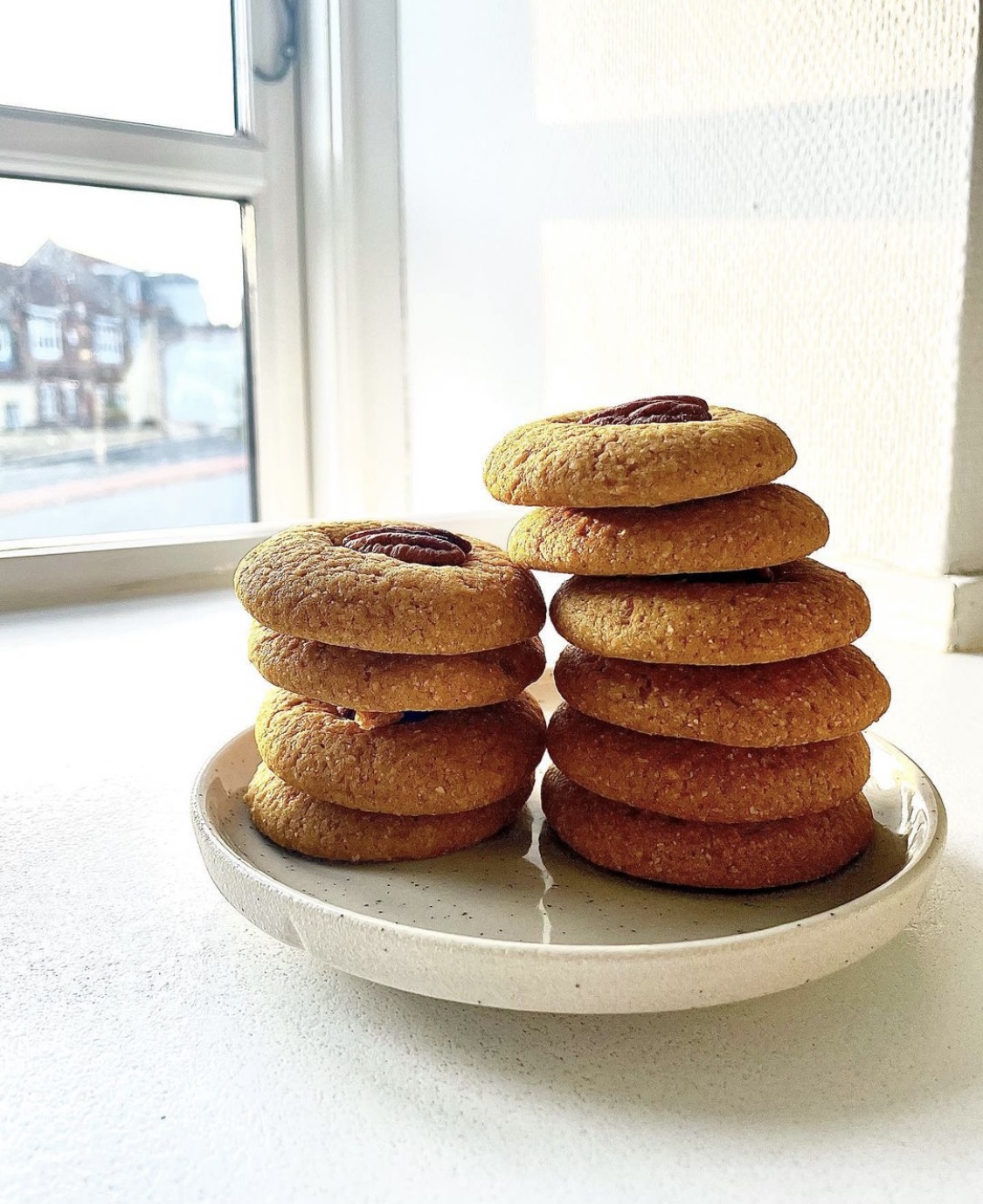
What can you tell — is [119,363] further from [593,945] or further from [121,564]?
[593,945]

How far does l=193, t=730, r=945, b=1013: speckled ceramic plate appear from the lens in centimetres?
44

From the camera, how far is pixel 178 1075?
18.3 inches

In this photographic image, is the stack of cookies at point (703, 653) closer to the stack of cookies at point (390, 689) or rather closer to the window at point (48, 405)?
the stack of cookies at point (390, 689)

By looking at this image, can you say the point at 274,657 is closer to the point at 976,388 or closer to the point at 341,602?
the point at 341,602

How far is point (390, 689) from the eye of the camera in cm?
58

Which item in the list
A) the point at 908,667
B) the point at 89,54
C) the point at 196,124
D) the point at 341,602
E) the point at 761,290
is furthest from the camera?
the point at 196,124

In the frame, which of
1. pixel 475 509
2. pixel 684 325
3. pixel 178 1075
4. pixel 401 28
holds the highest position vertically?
pixel 401 28

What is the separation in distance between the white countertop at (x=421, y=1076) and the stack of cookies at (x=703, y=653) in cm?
9

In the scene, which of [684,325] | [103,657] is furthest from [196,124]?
[103,657]

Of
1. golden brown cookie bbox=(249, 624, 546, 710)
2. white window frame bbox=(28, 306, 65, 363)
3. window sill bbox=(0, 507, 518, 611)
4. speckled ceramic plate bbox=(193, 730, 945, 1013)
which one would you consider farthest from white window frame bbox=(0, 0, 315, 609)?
golden brown cookie bbox=(249, 624, 546, 710)

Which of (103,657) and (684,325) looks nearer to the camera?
(103,657)

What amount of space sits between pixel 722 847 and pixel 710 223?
1106 mm

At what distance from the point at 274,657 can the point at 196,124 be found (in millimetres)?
1661

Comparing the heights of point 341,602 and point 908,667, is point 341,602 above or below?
above
